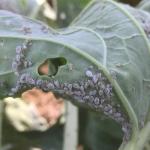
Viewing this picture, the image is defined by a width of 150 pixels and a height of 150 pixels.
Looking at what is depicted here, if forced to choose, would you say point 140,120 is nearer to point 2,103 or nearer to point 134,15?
point 134,15

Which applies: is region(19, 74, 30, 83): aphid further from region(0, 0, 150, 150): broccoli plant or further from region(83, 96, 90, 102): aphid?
region(83, 96, 90, 102): aphid

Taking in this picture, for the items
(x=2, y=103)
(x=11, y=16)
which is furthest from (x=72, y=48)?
(x=2, y=103)

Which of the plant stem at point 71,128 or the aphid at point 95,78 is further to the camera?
the plant stem at point 71,128

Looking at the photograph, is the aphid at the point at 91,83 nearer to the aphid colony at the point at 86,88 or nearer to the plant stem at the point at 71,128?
the aphid colony at the point at 86,88

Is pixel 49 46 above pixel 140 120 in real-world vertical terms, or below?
above

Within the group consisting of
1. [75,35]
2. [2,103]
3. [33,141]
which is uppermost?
[75,35]

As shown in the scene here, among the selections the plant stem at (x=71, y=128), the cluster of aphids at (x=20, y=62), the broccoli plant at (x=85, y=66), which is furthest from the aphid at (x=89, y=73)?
the plant stem at (x=71, y=128)

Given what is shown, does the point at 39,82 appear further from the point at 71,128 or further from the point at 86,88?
the point at 71,128

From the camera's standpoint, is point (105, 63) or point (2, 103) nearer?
point (105, 63)
